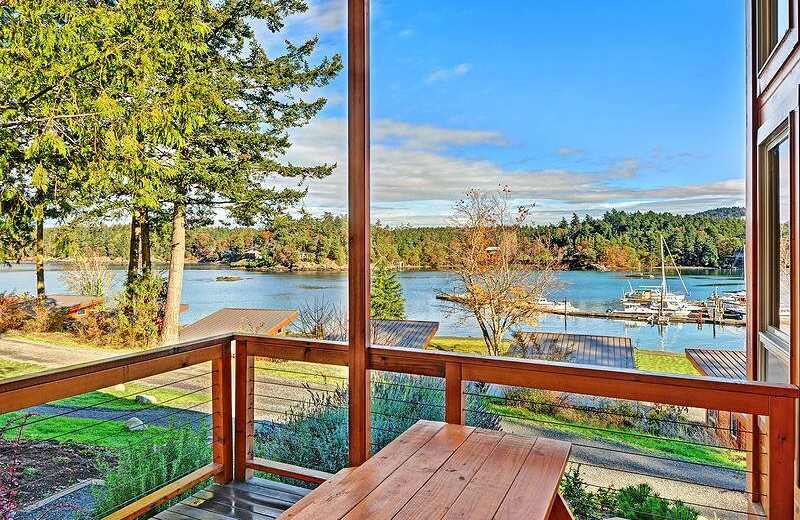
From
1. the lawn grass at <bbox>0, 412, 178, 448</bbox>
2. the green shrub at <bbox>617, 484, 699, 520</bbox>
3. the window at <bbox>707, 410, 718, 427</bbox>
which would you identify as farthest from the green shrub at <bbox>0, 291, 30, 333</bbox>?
the window at <bbox>707, 410, 718, 427</bbox>

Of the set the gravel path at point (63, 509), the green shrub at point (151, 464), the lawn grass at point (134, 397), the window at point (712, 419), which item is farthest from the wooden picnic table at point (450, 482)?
the lawn grass at point (134, 397)

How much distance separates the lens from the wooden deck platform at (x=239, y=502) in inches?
91.0

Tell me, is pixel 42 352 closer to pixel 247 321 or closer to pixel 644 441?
pixel 247 321

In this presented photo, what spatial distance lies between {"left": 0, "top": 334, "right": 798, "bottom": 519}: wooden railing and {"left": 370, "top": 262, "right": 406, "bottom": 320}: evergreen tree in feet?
2.31

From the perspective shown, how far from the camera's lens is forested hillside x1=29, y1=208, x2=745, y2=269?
2.43m

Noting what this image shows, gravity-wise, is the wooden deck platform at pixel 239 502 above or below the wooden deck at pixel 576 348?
below

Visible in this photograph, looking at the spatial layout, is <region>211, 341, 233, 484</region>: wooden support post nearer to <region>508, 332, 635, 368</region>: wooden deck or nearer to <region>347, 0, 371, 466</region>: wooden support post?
<region>347, 0, 371, 466</region>: wooden support post

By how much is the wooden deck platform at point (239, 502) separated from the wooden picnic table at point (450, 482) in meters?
1.03

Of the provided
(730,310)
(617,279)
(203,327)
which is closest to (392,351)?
(617,279)

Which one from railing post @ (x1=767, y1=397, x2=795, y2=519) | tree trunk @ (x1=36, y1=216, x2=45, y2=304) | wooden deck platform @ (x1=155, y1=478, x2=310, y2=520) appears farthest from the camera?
tree trunk @ (x1=36, y1=216, x2=45, y2=304)

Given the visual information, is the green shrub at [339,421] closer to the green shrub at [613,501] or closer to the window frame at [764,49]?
the green shrub at [613,501]

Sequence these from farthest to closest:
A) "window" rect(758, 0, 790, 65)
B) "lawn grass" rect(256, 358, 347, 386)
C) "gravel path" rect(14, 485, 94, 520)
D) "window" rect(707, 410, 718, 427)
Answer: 1. "lawn grass" rect(256, 358, 347, 386)
2. "gravel path" rect(14, 485, 94, 520)
3. "window" rect(707, 410, 718, 427)
4. "window" rect(758, 0, 790, 65)

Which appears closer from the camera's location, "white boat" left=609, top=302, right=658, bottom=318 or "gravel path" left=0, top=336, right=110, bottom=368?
"white boat" left=609, top=302, right=658, bottom=318

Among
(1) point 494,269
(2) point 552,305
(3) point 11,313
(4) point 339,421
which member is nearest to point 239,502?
(4) point 339,421
